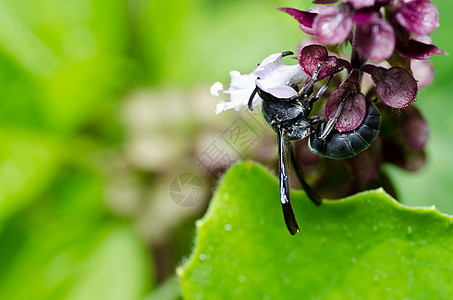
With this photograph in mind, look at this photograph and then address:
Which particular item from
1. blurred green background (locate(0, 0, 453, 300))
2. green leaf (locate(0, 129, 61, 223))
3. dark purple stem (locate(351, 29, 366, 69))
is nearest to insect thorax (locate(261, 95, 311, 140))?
dark purple stem (locate(351, 29, 366, 69))

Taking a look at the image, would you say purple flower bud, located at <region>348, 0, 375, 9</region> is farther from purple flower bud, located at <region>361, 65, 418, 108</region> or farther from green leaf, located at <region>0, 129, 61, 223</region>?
green leaf, located at <region>0, 129, 61, 223</region>

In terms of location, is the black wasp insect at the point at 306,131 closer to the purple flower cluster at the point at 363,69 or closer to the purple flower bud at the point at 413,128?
the purple flower cluster at the point at 363,69

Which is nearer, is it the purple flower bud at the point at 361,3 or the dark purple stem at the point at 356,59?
the purple flower bud at the point at 361,3

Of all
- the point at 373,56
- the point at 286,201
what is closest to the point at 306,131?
the point at 286,201

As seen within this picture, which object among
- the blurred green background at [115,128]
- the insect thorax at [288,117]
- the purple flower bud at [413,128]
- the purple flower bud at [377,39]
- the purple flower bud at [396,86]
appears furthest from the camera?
the blurred green background at [115,128]

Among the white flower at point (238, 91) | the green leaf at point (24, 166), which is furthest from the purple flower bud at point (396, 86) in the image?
the green leaf at point (24, 166)

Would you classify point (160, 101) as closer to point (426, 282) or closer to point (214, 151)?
point (214, 151)

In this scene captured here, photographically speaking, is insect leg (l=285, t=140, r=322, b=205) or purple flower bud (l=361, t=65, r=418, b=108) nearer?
purple flower bud (l=361, t=65, r=418, b=108)
